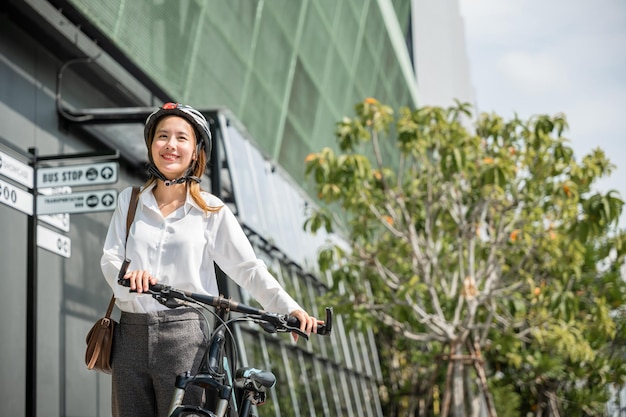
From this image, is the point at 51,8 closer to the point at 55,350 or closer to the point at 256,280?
the point at 55,350

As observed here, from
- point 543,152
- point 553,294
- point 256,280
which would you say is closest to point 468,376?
point 553,294

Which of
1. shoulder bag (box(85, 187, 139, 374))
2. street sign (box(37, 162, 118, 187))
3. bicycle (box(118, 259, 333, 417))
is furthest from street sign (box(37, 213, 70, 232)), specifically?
bicycle (box(118, 259, 333, 417))

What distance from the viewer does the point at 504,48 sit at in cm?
4384

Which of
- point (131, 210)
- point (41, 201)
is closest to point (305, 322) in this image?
point (131, 210)

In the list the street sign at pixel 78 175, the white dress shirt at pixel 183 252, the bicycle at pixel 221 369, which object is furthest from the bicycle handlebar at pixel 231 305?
the street sign at pixel 78 175

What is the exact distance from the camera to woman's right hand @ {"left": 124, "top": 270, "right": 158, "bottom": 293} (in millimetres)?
3141

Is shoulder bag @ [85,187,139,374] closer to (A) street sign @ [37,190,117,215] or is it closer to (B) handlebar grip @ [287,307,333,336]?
(B) handlebar grip @ [287,307,333,336]

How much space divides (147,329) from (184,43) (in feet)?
29.6

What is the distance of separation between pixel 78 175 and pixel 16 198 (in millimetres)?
663

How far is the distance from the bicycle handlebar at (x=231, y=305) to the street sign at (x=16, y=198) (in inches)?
167

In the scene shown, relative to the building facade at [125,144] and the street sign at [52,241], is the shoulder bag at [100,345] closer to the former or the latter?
the building facade at [125,144]

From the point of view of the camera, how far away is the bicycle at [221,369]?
3.16 metres

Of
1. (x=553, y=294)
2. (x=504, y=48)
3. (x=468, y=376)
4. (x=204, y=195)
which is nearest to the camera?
(x=204, y=195)

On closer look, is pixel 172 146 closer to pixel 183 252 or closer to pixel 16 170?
pixel 183 252
